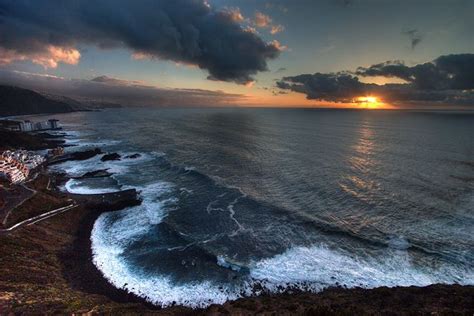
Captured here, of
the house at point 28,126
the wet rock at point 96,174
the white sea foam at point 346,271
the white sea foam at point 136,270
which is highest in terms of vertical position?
the white sea foam at point 346,271

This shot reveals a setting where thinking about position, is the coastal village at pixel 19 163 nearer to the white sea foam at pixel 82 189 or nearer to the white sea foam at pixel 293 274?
the white sea foam at pixel 82 189

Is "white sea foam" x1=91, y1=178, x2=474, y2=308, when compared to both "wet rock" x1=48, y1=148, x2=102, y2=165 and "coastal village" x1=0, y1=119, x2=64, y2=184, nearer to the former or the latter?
"coastal village" x1=0, y1=119, x2=64, y2=184

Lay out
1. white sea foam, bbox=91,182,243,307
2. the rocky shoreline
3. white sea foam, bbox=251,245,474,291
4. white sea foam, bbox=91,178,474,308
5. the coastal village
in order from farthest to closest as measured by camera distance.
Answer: the coastal village, white sea foam, bbox=251,245,474,291, white sea foam, bbox=91,178,474,308, white sea foam, bbox=91,182,243,307, the rocky shoreline

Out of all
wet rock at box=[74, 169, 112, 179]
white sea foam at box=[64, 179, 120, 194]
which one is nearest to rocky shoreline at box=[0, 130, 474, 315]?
white sea foam at box=[64, 179, 120, 194]

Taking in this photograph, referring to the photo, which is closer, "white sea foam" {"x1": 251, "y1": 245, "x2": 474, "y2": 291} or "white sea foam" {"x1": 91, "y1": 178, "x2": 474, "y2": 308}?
"white sea foam" {"x1": 91, "y1": 178, "x2": 474, "y2": 308}

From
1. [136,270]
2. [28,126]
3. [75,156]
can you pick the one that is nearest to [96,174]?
[75,156]

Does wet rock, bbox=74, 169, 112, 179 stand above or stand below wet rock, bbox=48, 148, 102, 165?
above

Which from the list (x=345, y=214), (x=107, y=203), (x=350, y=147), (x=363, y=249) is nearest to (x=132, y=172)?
(x=107, y=203)

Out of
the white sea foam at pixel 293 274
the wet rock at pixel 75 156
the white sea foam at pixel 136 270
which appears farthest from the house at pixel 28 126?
the white sea foam at pixel 293 274

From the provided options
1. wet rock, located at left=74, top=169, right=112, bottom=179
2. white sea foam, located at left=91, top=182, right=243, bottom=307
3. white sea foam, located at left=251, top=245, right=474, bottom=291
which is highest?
white sea foam, located at left=251, top=245, right=474, bottom=291

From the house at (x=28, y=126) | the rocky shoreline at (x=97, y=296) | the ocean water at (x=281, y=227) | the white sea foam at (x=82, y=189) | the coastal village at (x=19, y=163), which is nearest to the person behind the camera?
the rocky shoreline at (x=97, y=296)
